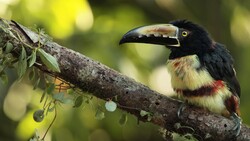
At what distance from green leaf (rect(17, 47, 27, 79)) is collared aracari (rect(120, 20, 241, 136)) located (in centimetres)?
60

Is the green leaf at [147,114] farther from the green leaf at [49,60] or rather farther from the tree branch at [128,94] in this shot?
the green leaf at [49,60]

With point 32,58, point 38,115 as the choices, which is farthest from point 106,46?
point 32,58

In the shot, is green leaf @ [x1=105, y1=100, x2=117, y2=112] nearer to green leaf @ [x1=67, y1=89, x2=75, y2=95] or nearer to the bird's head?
green leaf @ [x1=67, y1=89, x2=75, y2=95]

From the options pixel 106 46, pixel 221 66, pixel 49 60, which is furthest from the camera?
pixel 106 46

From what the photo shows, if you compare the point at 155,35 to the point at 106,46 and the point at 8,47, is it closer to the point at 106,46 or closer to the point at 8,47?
the point at 8,47

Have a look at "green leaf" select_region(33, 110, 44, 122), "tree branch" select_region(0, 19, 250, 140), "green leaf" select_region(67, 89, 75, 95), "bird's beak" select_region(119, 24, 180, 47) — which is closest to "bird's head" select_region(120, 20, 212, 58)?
"bird's beak" select_region(119, 24, 180, 47)

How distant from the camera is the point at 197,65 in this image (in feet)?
8.81

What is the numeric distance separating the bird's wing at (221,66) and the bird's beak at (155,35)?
163mm

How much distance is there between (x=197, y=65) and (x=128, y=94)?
1.36 feet

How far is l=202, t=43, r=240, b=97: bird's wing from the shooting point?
271cm

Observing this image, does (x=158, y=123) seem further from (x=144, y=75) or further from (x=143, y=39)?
(x=144, y=75)

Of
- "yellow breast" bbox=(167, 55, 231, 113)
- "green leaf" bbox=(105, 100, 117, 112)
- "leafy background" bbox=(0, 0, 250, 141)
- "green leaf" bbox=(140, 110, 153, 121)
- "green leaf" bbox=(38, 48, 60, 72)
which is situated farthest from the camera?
"leafy background" bbox=(0, 0, 250, 141)

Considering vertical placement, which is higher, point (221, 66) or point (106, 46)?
point (106, 46)

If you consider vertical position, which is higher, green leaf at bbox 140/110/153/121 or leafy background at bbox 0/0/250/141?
leafy background at bbox 0/0/250/141
